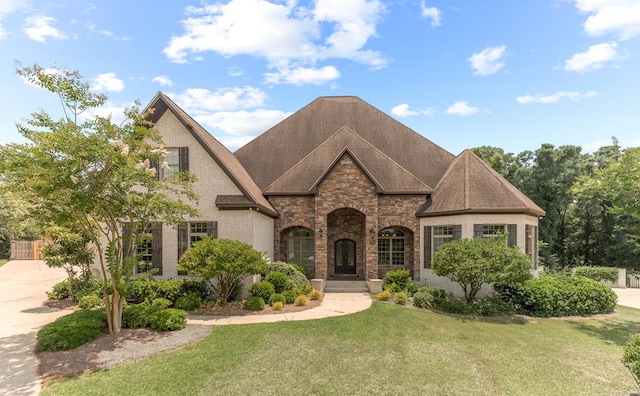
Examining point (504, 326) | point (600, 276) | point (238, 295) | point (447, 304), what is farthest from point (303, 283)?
point (600, 276)

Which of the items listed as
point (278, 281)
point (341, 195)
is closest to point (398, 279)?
point (341, 195)

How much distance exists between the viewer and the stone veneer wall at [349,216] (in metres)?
17.5

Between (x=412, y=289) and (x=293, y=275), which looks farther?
(x=293, y=275)

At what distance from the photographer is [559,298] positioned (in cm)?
1325

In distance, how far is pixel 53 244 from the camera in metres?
13.6

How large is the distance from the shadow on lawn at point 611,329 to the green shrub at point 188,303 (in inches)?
542

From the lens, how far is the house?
14.9 metres

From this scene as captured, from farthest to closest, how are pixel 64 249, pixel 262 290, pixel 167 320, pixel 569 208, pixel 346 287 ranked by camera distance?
pixel 569 208 → pixel 346 287 → pixel 262 290 → pixel 64 249 → pixel 167 320

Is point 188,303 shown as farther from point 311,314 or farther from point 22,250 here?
point 22,250

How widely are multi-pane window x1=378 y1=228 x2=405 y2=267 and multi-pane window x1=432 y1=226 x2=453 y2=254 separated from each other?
227 centimetres

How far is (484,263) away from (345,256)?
28.8ft

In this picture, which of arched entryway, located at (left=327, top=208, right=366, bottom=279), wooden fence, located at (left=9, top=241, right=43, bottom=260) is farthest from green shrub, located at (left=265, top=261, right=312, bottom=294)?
wooden fence, located at (left=9, top=241, right=43, bottom=260)

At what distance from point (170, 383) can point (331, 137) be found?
16.2 m

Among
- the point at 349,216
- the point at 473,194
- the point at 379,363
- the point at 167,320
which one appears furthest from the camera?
the point at 349,216
